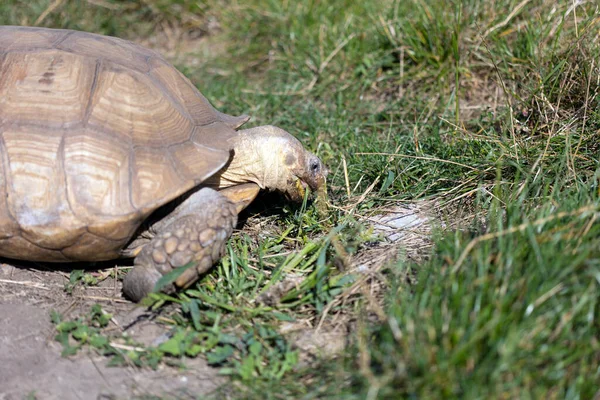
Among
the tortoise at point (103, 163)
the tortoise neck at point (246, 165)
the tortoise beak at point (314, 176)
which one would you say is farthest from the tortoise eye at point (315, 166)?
the tortoise at point (103, 163)

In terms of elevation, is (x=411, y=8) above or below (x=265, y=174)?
above

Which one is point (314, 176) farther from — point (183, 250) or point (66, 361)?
point (66, 361)

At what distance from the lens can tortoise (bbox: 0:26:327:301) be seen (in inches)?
103

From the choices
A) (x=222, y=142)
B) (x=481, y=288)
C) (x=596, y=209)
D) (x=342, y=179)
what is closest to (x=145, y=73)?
(x=222, y=142)

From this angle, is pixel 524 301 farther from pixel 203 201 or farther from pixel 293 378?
pixel 203 201

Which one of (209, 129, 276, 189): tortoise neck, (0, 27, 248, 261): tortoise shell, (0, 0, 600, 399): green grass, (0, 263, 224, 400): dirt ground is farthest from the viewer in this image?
(209, 129, 276, 189): tortoise neck

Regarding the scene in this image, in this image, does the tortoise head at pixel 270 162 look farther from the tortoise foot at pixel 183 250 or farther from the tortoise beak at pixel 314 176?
the tortoise foot at pixel 183 250

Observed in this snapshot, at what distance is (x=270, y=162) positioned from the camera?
3.19m

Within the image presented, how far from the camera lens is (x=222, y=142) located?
302cm

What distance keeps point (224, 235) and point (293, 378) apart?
0.79 metres

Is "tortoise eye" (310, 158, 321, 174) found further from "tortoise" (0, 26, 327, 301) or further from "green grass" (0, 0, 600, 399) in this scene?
"tortoise" (0, 26, 327, 301)

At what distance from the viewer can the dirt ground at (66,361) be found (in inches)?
88.7

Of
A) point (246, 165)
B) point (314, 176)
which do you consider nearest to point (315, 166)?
point (314, 176)

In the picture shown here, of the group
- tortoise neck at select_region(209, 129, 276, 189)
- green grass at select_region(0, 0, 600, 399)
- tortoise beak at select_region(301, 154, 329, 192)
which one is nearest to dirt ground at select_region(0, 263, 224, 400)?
green grass at select_region(0, 0, 600, 399)
